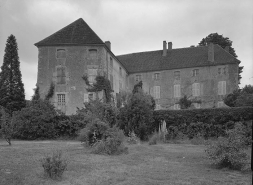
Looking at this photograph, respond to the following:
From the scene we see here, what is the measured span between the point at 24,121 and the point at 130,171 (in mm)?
15074

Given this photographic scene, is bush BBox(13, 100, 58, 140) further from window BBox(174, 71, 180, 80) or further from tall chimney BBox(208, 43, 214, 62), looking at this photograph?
tall chimney BBox(208, 43, 214, 62)

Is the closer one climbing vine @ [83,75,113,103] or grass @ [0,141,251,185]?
grass @ [0,141,251,185]

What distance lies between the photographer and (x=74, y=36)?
3089 centimetres

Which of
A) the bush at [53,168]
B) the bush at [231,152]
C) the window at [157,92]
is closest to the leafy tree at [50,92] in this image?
the window at [157,92]

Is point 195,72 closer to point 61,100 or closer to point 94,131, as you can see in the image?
point 61,100

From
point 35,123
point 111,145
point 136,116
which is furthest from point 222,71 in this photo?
point 111,145

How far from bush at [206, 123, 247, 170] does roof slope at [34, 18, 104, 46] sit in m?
22.8

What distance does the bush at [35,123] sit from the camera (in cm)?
2078

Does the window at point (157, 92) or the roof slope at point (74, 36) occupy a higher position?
the roof slope at point (74, 36)

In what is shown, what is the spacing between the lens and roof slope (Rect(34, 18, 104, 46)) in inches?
1188

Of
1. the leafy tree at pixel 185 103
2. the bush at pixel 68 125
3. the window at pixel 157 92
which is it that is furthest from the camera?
the window at pixel 157 92

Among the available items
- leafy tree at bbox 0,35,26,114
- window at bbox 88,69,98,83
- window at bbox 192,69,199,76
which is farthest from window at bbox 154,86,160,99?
leafy tree at bbox 0,35,26,114

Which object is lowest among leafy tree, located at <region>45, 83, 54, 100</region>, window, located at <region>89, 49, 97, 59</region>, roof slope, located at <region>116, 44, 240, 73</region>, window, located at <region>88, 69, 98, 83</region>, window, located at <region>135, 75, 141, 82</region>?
leafy tree, located at <region>45, 83, 54, 100</region>

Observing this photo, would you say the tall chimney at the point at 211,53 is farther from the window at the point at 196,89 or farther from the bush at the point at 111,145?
Result: the bush at the point at 111,145
